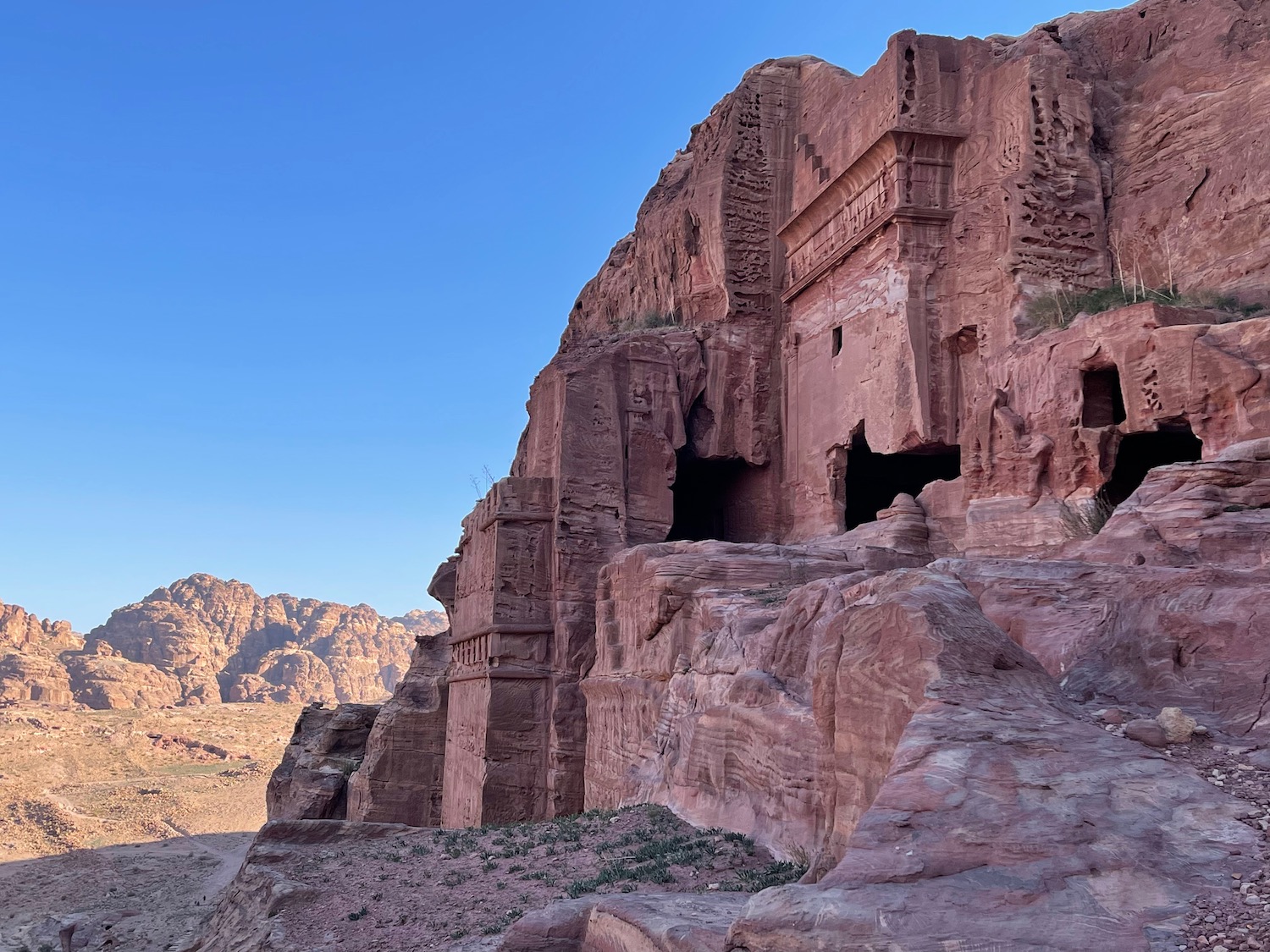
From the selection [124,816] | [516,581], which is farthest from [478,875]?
[124,816]

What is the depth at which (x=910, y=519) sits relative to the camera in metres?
14.5

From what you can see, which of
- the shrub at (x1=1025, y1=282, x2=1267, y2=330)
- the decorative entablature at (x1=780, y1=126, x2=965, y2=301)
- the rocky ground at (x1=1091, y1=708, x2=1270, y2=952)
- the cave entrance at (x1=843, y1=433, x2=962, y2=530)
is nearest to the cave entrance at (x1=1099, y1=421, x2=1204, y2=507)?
the shrub at (x1=1025, y1=282, x2=1267, y2=330)

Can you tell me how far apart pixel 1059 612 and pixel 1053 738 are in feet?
8.41

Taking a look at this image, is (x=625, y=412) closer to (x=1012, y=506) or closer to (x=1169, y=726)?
(x=1012, y=506)

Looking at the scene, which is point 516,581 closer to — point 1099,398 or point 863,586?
point 1099,398

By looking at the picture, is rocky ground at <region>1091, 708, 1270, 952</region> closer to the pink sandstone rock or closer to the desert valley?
the desert valley

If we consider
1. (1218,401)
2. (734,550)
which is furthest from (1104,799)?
(734,550)

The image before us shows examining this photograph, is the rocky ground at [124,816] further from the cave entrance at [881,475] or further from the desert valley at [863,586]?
the cave entrance at [881,475]

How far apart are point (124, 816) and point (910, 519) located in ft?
89.9

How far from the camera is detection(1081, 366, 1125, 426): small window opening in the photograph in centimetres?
1224

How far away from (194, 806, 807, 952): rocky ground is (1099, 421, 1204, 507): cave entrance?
6.74 meters

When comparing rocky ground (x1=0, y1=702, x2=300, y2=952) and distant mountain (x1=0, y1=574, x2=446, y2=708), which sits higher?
distant mountain (x1=0, y1=574, x2=446, y2=708)

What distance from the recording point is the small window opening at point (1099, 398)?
12.2 metres

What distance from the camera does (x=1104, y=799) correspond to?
4211mm
